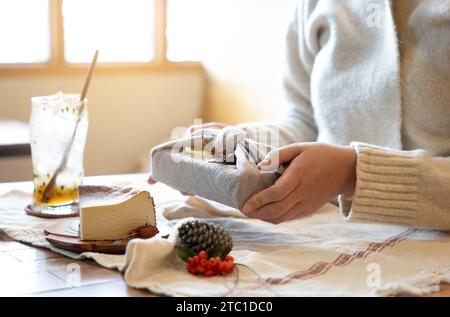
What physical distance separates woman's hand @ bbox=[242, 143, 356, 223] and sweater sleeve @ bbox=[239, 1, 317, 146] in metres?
0.36

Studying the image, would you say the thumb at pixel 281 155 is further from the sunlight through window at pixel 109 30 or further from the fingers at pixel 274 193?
the sunlight through window at pixel 109 30

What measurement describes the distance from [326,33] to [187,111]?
228cm

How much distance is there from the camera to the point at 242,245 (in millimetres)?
Result: 956

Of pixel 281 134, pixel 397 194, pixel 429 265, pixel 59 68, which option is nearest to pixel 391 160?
pixel 397 194

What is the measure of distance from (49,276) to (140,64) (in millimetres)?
2593

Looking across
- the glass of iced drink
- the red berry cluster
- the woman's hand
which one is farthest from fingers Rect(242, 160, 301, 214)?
the glass of iced drink

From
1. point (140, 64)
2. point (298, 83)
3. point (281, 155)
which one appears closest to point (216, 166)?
point (281, 155)

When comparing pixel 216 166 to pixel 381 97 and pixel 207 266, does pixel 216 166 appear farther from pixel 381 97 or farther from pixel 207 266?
pixel 381 97

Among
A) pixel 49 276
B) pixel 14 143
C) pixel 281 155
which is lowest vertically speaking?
pixel 14 143

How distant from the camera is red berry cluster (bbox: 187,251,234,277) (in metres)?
0.80

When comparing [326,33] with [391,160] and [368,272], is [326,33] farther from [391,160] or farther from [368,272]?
[368,272]

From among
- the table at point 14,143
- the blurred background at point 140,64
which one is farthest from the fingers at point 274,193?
the blurred background at point 140,64

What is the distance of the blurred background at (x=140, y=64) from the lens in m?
3.01

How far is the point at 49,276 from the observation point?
83 centimetres
